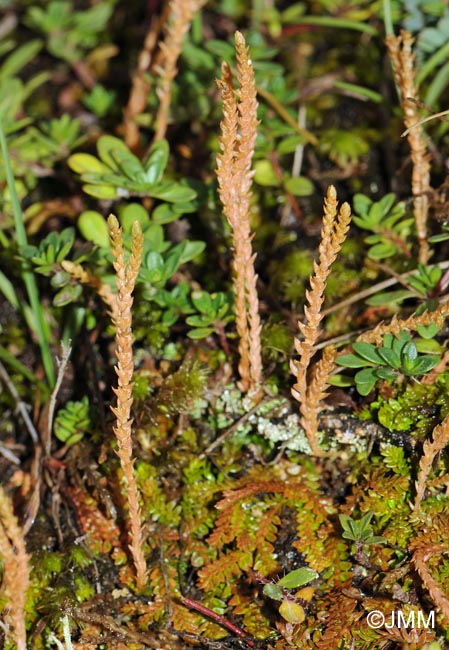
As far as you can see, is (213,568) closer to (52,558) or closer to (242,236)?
(52,558)

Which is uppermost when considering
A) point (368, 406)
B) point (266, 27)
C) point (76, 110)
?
point (266, 27)

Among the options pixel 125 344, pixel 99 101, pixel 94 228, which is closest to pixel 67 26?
pixel 99 101

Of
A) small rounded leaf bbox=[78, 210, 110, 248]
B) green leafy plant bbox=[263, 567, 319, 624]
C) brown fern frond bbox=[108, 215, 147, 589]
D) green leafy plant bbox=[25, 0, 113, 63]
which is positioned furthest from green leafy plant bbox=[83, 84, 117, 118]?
green leafy plant bbox=[263, 567, 319, 624]

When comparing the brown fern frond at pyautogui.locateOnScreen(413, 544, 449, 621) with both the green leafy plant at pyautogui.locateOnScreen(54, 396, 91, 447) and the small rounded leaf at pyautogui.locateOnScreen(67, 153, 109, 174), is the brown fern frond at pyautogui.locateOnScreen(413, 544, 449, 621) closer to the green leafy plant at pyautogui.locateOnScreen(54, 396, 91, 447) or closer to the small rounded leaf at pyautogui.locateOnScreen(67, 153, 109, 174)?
the green leafy plant at pyautogui.locateOnScreen(54, 396, 91, 447)

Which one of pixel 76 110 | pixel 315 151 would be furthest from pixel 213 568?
pixel 76 110

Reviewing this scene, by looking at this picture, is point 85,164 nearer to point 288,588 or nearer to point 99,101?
point 99,101
